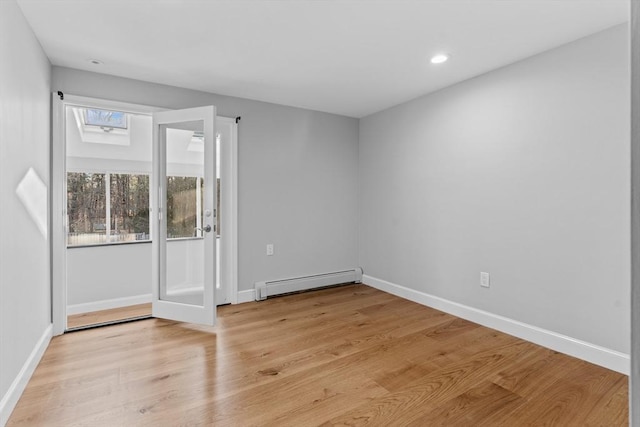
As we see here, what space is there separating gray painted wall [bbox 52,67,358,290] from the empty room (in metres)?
0.03

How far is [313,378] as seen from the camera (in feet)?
7.16

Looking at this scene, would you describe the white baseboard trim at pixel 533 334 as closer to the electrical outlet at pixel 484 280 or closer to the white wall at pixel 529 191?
the white wall at pixel 529 191

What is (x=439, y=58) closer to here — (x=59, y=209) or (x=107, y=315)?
(x=59, y=209)

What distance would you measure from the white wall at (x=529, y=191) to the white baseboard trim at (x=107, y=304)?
10.0 ft

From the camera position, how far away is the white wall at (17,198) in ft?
5.87

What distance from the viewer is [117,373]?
2.24 m

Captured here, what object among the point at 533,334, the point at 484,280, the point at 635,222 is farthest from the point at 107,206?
the point at 635,222

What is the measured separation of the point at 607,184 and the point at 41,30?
4.09 meters

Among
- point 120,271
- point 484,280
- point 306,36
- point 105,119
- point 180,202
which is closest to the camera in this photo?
point 306,36

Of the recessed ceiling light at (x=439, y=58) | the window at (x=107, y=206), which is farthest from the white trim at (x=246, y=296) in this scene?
the recessed ceiling light at (x=439, y=58)

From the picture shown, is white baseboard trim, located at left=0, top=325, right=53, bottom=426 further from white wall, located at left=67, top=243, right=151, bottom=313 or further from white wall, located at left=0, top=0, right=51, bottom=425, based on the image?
white wall, located at left=67, top=243, right=151, bottom=313

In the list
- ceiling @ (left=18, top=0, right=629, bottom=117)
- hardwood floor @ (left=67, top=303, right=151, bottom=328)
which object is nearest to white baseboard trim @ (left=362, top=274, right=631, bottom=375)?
ceiling @ (left=18, top=0, right=629, bottom=117)

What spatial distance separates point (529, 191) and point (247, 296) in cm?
301

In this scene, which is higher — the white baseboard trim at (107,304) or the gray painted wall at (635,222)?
the gray painted wall at (635,222)
